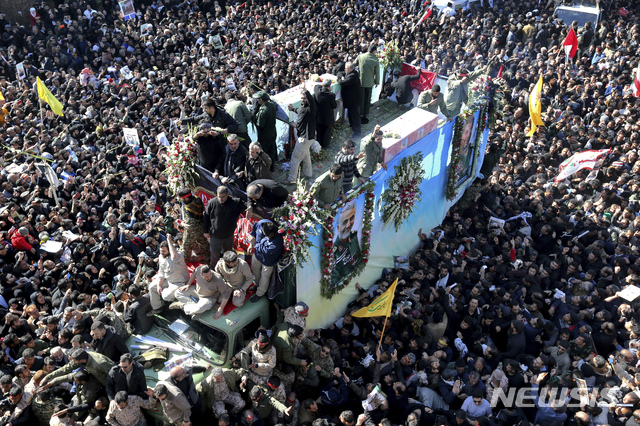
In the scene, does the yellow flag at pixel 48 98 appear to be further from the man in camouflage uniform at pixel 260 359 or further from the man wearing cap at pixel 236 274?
the man in camouflage uniform at pixel 260 359

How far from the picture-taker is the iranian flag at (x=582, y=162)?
13.4m

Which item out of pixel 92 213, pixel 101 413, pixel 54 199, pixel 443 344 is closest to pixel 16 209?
pixel 54 199

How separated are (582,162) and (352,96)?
6116 mm

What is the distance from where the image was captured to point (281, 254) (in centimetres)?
907

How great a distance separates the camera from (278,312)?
9523mm

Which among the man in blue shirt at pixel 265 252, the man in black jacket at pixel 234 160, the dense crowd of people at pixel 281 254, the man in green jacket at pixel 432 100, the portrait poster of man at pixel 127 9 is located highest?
the man in black jacket at pixel 234 160

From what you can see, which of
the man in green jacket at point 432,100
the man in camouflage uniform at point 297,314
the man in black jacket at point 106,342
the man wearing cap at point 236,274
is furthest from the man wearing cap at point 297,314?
the man in green jacket at point 432,100

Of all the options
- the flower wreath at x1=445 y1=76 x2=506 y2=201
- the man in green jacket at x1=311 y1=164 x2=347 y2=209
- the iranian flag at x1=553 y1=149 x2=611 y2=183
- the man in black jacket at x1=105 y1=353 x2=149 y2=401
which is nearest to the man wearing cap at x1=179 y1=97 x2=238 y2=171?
the man in green jacket at x1=311 y1=164 x2=347 y2=209

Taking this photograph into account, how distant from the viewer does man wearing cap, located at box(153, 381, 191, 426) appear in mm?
7551

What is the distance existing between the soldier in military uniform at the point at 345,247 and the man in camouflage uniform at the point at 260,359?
2.41m

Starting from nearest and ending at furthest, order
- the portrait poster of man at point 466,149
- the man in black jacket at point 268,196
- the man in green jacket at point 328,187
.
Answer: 1. the man in black jacket at point 268,196
2. the man in green jacket at point 328,187
3. the portrait poster of man at point 466,149

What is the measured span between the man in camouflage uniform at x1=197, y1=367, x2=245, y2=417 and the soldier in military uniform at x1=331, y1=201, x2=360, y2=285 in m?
2.97

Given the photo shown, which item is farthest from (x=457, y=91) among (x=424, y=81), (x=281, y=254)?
(x=281, y=254)

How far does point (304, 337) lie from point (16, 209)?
8401mm
